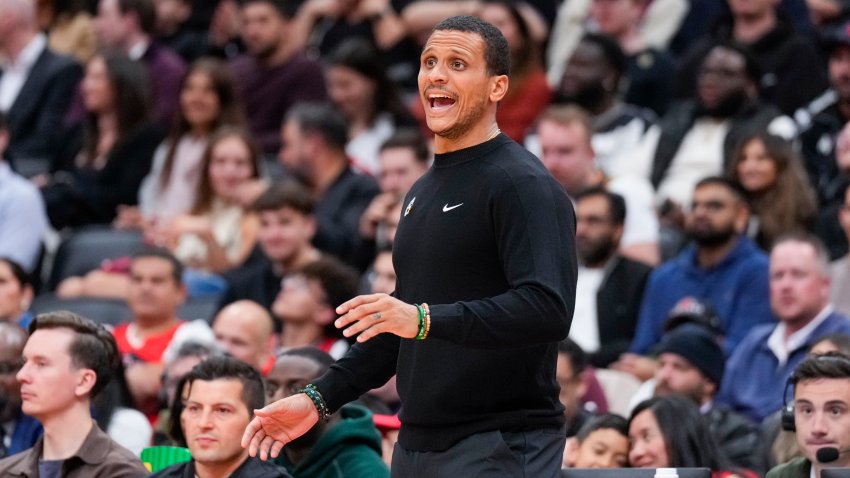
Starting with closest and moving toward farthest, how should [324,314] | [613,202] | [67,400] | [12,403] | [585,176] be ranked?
[67,400], [12,403], [324,314], [613,202], [585,176]

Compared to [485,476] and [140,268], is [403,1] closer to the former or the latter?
[140,268]

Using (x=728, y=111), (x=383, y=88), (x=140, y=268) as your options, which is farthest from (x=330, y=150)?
(x=728, y=111)

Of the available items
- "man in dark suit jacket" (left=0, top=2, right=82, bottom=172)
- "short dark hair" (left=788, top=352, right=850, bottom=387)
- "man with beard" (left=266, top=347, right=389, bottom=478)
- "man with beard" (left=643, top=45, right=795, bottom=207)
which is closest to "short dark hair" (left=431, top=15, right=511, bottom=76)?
"short dark hair" (left=788, top=352, right=850, bottom=387)

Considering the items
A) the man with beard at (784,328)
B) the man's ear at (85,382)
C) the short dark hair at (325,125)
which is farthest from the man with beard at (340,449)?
the short dark hair at (325,125)

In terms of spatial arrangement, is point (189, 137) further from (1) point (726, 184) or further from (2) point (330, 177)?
(1) point (726, 184)

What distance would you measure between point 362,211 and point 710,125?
217 cm

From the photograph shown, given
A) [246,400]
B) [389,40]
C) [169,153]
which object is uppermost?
[389,40]

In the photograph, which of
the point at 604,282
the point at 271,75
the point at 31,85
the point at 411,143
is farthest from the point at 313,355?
the point at 31,85

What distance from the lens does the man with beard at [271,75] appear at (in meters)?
11.1

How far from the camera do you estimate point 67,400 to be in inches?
222

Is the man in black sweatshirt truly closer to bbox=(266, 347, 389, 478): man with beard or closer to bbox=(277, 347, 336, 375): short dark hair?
bbox=(266, 347, 389, 478): man with beard

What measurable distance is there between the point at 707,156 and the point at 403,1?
3.58 metres

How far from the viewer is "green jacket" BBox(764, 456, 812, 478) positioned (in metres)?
5.09

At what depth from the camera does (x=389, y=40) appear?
11.8 metres
